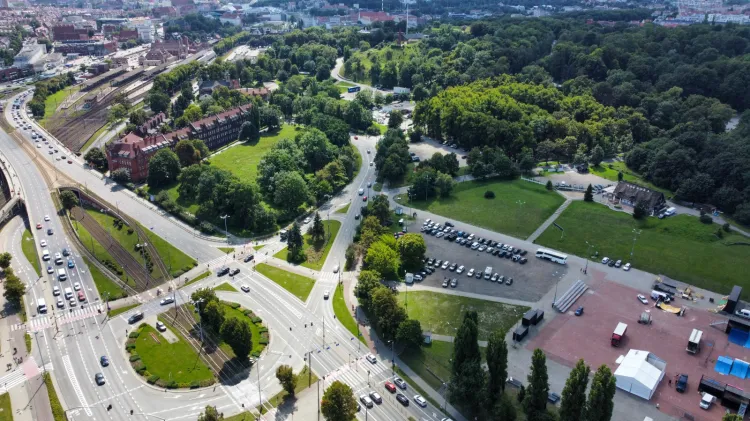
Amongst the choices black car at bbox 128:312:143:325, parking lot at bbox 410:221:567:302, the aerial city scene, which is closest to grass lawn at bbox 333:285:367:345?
the aerial city scene

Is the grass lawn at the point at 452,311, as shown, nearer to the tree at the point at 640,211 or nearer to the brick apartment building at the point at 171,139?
the tree at the point at 640,211

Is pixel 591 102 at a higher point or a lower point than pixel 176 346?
higher

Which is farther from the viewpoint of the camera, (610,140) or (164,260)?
(610,140)

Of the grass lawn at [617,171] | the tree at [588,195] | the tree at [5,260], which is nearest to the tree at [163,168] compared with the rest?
the tree at [5,260]

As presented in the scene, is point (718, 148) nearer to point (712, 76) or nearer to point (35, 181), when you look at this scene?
point (712, 76)

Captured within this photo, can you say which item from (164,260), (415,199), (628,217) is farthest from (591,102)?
(164,260)

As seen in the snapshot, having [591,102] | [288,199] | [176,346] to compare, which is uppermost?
[591,102]
